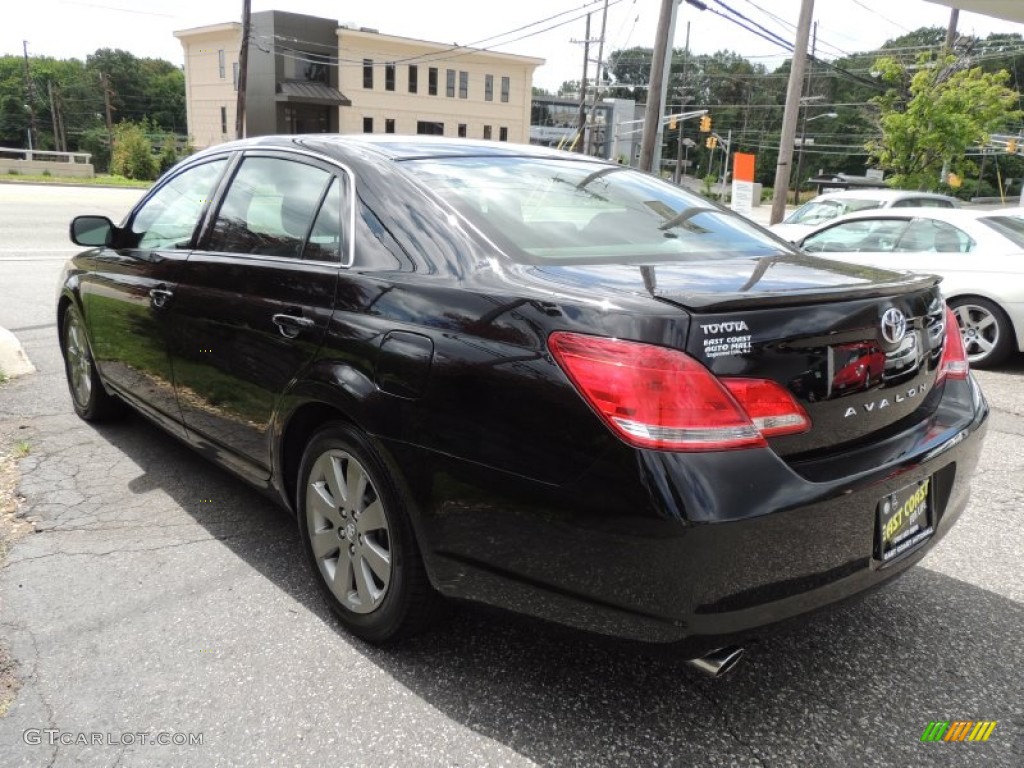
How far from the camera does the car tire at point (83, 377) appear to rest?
15.5 feet

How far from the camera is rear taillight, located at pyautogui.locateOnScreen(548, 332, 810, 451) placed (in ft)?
6.30

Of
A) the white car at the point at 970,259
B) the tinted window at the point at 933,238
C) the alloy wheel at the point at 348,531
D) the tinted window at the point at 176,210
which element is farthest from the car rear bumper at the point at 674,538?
the tinted window at the point at 933,238

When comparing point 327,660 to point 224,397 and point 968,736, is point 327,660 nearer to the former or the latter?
point 224,397

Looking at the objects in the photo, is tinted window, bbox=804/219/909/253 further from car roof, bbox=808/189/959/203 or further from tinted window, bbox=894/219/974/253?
car roof, bbox=808/189/959/203

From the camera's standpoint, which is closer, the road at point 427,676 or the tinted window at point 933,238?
the road at point 427,676

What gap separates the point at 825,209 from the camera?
14273 millimetres

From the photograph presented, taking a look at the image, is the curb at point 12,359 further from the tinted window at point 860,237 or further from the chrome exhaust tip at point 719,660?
the tinted window at point 860,237

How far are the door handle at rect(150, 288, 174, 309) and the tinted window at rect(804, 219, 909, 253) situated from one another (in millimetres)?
6620

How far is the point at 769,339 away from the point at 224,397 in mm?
2197

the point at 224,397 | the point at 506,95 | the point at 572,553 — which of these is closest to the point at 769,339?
Answer: the point at 572,553

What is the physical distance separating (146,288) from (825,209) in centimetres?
1297

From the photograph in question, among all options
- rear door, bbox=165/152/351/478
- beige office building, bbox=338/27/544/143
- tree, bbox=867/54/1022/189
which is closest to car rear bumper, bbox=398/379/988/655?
rear door, bbox=165/152/351/478

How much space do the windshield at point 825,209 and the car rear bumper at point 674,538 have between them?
41.1 feet

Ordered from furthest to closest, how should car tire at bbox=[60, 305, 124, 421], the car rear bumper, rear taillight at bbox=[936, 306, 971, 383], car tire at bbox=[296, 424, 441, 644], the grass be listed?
the grass < car tire at bbox=[60, 305, 124, 421] < rear taillight at bbox=[936, 306, 971, 383] < car tire at bbox=[296, 424, 441, 644] < the car rear bumper
